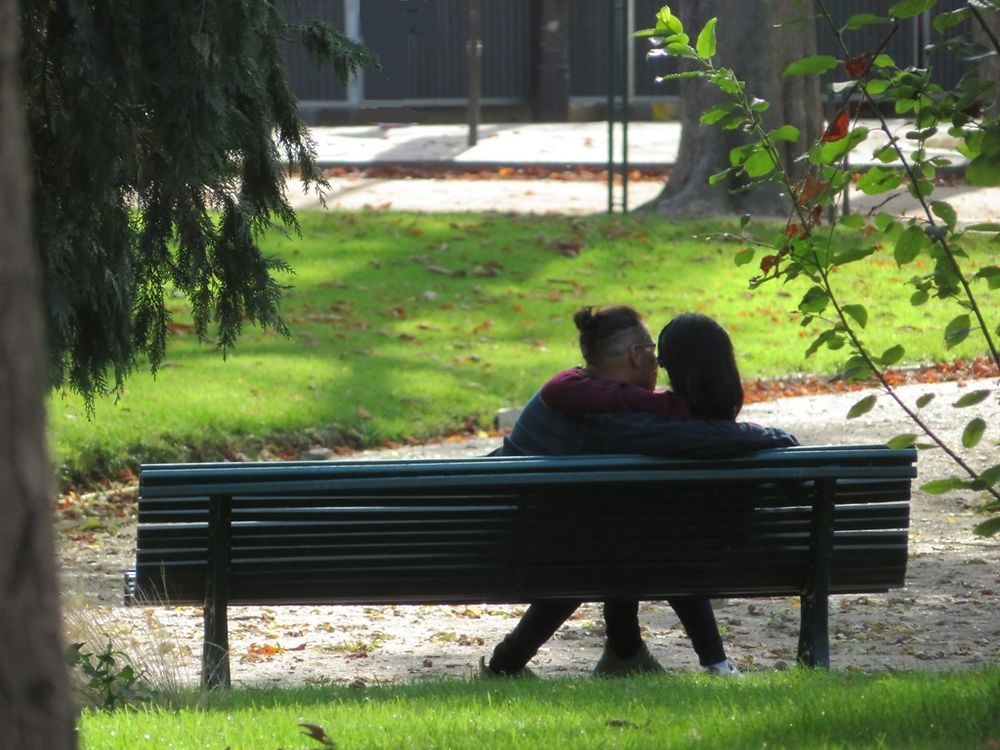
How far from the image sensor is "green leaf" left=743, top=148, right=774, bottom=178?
4449 millimetres

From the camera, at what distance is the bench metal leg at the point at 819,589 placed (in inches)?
206

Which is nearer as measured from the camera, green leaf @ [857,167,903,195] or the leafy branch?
the leafy branch

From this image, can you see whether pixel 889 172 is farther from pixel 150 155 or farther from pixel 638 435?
pixel 150 155

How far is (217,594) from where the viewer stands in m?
5.16

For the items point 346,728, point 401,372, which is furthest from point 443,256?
point 346,728

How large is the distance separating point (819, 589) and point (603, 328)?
3.62ft

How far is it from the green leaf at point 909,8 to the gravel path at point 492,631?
1.80 meters

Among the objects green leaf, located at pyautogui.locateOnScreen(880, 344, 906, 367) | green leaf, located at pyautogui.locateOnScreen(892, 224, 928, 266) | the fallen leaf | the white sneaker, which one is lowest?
the white sneaker

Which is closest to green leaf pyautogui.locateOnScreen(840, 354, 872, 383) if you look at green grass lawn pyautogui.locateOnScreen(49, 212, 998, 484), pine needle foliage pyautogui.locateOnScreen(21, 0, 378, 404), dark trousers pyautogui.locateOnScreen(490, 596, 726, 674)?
dark trousers pyautogui.locateOnScreen(490, 596, 726, 674)

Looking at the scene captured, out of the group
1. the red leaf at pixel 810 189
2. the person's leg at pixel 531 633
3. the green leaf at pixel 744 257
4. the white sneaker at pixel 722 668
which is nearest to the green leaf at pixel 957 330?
the red leaf at pixel 810 189

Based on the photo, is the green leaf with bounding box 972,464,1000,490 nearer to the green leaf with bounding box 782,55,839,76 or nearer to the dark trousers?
the green leaf with bounding box 782,55,839,76

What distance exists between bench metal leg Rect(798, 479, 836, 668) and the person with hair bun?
221 mm

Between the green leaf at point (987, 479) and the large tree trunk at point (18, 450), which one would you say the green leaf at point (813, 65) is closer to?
the green leaf at point (987, 479)

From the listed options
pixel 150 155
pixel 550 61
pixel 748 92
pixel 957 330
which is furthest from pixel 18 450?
pixel 550 61
